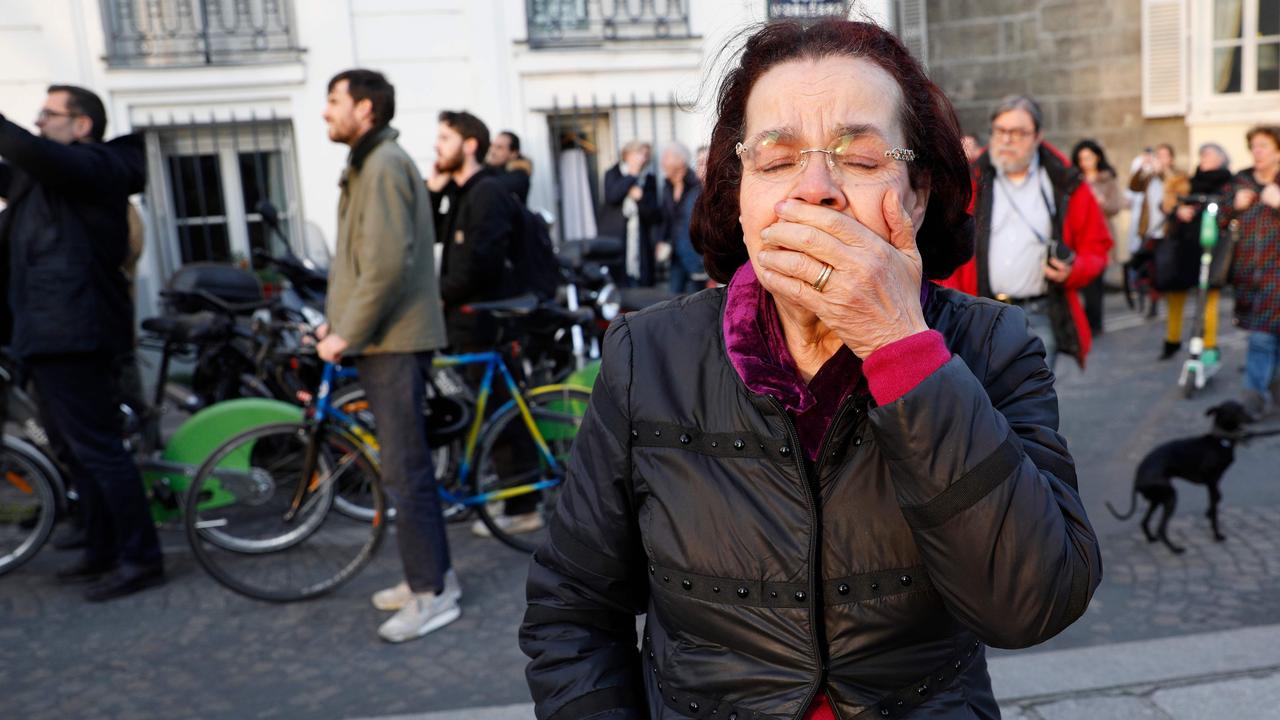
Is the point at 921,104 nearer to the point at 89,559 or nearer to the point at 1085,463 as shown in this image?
the point at 89,559

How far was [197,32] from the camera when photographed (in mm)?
10359

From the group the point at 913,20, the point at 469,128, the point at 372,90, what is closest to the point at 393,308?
the point at 372,90

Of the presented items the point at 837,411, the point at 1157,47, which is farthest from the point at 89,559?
the point at 1157,47

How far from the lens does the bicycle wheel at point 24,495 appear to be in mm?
5367

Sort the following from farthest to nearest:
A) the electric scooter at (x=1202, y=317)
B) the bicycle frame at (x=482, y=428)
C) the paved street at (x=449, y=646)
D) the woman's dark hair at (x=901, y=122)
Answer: the electric scooter at (x=1202, y=317) → the bicycle frame at (x=482, y=428) → the paved street at (x=449, y=646) → the woman's dark hair at (x=901, y=122)

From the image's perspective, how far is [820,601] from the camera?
1.61 m

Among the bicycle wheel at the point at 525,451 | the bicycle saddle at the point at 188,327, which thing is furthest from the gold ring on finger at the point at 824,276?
the bicycle saddle at the point at 188,327

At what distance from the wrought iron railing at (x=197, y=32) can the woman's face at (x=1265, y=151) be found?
766 cm

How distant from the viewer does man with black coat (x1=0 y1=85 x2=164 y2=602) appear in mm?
5012

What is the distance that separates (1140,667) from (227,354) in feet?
16.6

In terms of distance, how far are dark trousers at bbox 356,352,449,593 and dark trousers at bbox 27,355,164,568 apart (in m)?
1.31

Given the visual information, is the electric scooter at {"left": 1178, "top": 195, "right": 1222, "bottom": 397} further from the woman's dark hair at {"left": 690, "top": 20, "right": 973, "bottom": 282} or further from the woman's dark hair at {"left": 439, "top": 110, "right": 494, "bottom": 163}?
the woman's dark hair at {"left": 690, "top": 20, "right": 973, "bottom": 282}

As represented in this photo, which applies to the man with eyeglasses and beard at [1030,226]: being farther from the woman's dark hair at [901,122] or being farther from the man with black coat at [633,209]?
the man with black coat at [633,209]

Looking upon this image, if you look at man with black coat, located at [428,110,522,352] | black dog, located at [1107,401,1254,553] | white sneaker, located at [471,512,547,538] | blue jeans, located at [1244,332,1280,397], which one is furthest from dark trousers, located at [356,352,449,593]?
blue jeans, located at [1244,332,1280,397]
